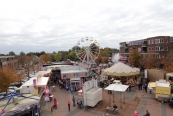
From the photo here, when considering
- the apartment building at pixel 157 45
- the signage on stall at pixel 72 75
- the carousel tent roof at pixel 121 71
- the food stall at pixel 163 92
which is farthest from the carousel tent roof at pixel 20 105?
the apartment building at pixel 157 45

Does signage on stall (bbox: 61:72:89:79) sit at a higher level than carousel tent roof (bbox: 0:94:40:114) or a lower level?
higher

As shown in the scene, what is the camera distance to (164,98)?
59.4ft

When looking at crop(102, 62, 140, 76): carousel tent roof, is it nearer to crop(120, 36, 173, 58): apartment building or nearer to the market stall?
the market stall

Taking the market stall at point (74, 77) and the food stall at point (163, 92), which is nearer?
the food stall at point (163, 92)

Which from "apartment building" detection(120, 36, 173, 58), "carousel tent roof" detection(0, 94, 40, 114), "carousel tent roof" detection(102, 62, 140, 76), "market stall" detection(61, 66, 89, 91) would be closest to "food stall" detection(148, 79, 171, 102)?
"carousel tent roof" detection(102, 62, 140, 76)

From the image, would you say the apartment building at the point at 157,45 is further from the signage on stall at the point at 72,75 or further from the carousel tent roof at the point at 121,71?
the signage on stall at the point at 72,75

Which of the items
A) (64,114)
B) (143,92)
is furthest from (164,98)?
(64,114)

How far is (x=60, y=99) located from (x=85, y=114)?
6581 mm

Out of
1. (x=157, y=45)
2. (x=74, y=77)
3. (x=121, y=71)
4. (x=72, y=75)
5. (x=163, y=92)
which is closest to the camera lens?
(x=163, y=92)

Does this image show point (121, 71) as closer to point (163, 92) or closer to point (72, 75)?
point (72, 75)

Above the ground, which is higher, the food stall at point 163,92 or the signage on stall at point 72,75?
the signage on stall at point 72,75

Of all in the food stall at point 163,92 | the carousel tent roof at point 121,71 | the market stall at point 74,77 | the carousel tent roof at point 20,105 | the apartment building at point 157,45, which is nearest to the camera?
the carousel tent roof at point 20,105

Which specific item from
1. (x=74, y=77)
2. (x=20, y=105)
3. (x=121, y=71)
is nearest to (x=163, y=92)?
(x=121, y=71)

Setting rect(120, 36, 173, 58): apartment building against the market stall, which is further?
rect(120, 36, 173, 58): apartment building
